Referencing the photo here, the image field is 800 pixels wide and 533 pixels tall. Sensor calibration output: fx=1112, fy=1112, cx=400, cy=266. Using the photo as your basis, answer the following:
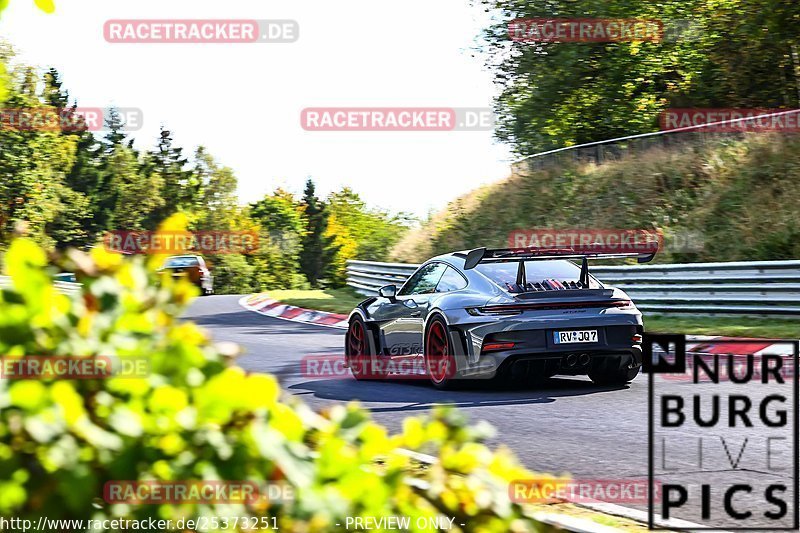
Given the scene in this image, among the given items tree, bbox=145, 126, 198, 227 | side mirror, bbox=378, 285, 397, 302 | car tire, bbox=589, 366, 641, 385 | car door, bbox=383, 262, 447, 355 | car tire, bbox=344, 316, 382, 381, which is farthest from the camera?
tree, bbox=145, 126, 198, 227

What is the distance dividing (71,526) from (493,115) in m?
33.9

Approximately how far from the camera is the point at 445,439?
245cm

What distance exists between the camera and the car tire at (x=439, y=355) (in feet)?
34.3

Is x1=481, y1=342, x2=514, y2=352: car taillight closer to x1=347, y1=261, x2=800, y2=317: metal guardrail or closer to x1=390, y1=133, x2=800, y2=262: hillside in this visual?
x1=347, y1=261, x2=800, y2=317: metal guardrail

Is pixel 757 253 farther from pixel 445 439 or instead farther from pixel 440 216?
pixel 445 439

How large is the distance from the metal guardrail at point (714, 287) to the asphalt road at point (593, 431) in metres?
5.28

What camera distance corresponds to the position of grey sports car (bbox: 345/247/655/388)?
32.9 ft

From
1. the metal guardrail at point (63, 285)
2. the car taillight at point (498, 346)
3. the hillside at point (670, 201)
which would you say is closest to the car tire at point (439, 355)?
the car taillight at point (498, 346)

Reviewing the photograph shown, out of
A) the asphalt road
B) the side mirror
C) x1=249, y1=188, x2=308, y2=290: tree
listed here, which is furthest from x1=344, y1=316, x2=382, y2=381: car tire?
x1=249, y1=188, x2=308, y2=290: tree

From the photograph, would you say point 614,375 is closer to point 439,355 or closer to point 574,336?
point 574,336

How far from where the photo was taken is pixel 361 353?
12.1 meters

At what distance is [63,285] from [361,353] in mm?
9915

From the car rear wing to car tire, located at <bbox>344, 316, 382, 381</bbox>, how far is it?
1.83 metres

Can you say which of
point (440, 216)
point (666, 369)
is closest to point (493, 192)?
point (440, 216)
